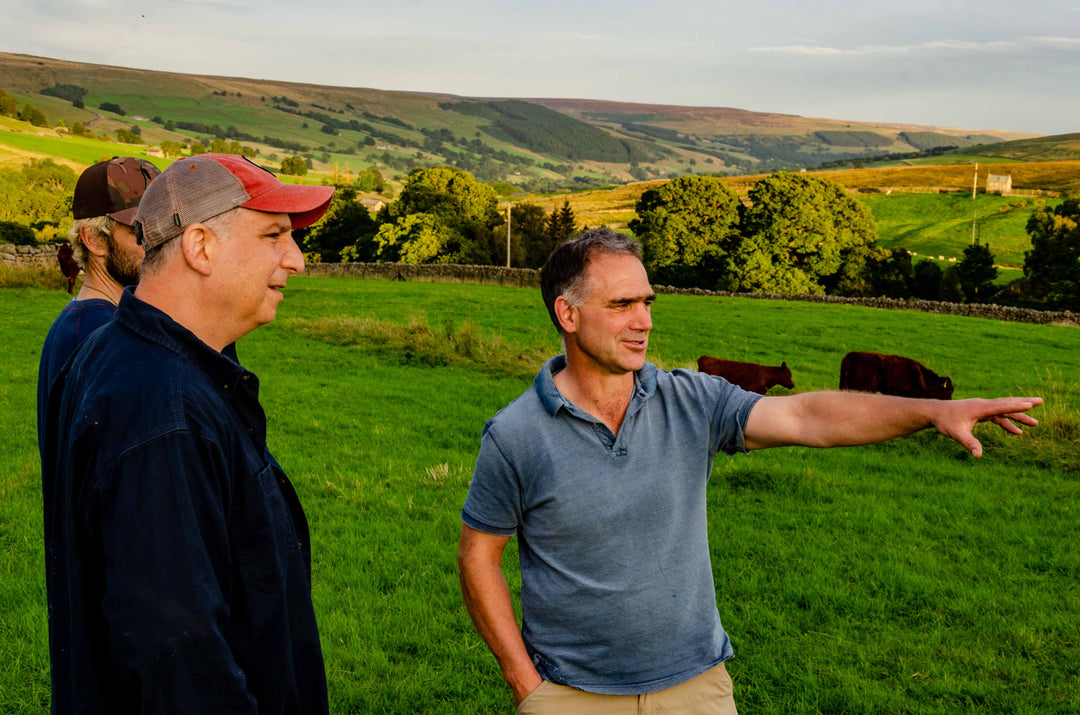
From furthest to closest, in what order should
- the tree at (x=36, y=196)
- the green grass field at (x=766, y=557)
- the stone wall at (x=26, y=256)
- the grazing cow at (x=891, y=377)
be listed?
the tree at (x=36, y=196), the stone wall at (x=26, y=256), the grazing cow at (x=891, y=377), the green grass field at (x=766, y=557)

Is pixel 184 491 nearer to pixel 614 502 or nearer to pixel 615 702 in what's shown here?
pixel 614 502

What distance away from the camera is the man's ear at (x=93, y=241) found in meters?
3.69

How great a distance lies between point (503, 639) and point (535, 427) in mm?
766

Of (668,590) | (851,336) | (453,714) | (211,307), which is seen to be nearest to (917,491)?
(453,714)

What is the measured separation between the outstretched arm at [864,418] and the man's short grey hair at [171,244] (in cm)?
188

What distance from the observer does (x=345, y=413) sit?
12.6 m

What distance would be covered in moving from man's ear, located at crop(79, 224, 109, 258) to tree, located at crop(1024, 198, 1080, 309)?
50146 millimetres

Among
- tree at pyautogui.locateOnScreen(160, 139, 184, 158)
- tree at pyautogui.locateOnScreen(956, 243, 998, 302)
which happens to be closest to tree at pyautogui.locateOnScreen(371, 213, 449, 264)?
tree at pyautogui.locateOnScreen(956, 243, 998, 302)

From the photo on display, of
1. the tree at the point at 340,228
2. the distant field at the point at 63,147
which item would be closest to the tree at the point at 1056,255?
the tree at the point at 340,228

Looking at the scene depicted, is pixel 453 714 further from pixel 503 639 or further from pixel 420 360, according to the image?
pixel 420 360

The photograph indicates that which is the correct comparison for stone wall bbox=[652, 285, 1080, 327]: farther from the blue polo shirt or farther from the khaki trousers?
the khaki trousers

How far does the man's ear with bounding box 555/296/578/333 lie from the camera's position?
3.08 m

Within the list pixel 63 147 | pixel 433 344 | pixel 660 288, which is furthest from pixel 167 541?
pixel 63 147

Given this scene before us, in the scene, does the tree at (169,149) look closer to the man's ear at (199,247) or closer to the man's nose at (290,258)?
the man's nose at (290,258)
